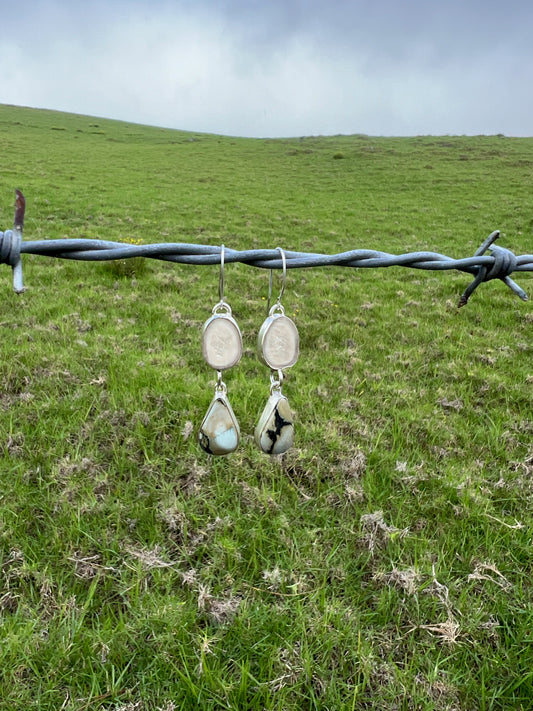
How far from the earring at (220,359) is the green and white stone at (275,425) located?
0.30 ft

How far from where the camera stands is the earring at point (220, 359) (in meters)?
1.29

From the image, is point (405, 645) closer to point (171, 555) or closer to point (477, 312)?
point (171, 555)

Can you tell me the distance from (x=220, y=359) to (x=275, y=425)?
11.9 inches

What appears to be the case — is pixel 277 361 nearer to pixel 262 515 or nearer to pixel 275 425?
pixel 275 425

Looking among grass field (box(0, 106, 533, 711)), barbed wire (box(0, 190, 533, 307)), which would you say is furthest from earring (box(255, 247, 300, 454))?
grass field (box(0, 106, 533, 711))

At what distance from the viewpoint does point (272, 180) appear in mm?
27344

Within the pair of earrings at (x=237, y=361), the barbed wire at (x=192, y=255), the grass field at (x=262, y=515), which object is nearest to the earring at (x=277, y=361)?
the pair of earrings at (x=237, y=361)

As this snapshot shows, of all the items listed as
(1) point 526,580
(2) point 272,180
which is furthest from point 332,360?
(2) point 272,180

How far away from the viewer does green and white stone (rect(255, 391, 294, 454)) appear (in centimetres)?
143

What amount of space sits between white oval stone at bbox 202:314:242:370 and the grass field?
1.48 m

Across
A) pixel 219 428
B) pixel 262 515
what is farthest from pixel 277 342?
pixel 262 515

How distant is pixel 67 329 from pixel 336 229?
1161 cm

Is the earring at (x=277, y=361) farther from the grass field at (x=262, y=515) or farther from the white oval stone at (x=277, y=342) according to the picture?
the grass field at (x=262, y=515)

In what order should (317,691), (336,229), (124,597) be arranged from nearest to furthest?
(317,691), (124,597), (336,229)
